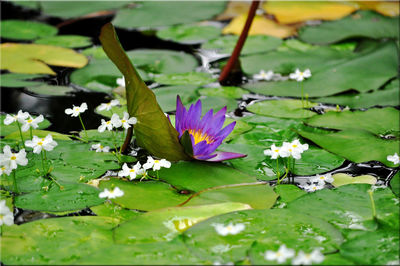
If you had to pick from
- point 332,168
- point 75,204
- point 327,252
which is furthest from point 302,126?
point 75,204

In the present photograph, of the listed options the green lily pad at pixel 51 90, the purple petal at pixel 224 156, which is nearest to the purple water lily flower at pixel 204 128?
the purple petal at pixel 224 156

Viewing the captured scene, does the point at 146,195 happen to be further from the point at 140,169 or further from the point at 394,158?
the point at 394,158

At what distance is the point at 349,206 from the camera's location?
1339mm

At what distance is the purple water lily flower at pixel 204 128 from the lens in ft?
5.04

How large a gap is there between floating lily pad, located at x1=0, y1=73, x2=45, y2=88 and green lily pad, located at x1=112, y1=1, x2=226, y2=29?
82cm

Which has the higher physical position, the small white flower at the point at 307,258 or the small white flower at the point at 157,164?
the small white flower at the point at 307,258

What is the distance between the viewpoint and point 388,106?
209cm

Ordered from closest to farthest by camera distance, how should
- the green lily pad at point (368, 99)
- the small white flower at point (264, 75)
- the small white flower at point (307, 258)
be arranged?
the small white flower at point (307, 258) → the green lily pad at point (368, 99) → the small white flower at point (264, 75)

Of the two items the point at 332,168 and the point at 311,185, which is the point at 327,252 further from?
the point at 332,168

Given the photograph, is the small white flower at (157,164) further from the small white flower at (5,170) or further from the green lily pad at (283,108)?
the green lily pad at (283,108)

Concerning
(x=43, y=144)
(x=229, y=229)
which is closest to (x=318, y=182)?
(x=229, y=229)

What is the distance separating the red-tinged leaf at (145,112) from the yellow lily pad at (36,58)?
1.00m

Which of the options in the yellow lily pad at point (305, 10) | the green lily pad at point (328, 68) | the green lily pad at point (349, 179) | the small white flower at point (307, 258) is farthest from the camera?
the yellow lily pad at point (305, 10)

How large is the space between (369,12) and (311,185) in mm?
1964
